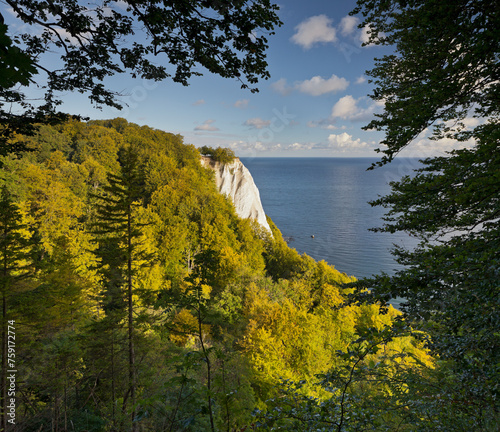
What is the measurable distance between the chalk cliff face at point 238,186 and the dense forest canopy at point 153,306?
3.82 m

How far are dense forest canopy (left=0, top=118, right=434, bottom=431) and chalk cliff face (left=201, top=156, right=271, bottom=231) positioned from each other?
12.5 feet

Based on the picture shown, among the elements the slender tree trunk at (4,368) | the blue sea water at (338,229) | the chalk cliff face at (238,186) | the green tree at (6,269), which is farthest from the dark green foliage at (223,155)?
the slender tree trunk at (4,368)

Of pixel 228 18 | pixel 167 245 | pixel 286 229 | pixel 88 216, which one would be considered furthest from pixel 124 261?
pixel 286 229

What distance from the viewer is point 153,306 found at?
593cm

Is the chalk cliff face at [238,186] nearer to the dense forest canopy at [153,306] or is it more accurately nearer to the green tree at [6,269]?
the dense forest canopy at [153,306]

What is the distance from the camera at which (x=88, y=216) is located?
1080 inches

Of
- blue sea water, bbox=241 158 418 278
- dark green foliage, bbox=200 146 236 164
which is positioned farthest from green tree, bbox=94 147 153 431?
dark green foliage, bbox=200 146 236 164

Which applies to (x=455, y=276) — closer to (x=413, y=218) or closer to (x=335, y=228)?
(x=413, y=218)

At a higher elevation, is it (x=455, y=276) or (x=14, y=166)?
(x=14, y=166)

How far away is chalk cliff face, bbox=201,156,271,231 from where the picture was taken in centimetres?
5238

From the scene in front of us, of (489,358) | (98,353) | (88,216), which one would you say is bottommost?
(98,353)

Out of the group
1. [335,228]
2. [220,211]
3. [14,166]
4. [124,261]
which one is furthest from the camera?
[335,228]

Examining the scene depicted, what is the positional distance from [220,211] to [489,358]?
32746mm

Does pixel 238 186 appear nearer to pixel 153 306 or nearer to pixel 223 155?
pixel 223 155
